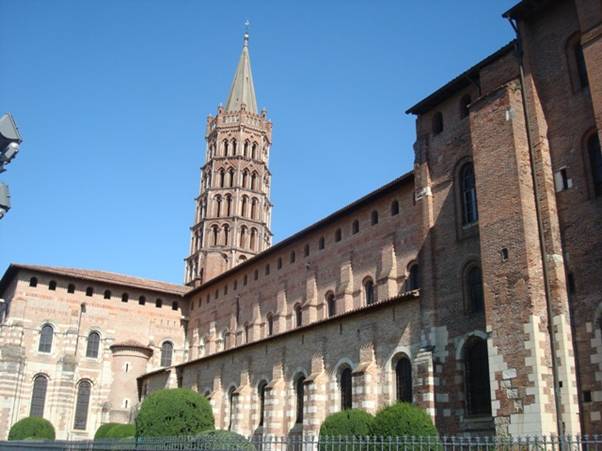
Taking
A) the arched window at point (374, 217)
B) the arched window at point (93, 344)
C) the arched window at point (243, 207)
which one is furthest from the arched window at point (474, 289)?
the arched window at point (243, 207)

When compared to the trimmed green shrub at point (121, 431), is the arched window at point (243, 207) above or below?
above

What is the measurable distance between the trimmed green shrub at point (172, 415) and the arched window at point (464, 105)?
49.8 ft

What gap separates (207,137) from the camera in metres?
68.4

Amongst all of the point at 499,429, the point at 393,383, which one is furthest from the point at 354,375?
the point at 499,429

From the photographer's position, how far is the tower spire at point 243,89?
68938 mm

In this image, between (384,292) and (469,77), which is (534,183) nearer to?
(469,77)

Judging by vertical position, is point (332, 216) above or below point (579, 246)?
above

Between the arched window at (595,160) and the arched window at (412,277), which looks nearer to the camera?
the arched window at (595,160)

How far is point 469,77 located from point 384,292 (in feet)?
34.3

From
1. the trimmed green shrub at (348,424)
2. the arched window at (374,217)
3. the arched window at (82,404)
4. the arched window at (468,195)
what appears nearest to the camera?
the trimmed green shrub at (348,424)

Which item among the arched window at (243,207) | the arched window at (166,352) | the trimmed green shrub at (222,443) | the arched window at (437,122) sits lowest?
the trimmed green shrub at (222,443)

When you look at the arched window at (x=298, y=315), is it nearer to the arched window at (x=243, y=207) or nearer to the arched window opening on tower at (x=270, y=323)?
the arched window opening on tower at (x=270, y=323)

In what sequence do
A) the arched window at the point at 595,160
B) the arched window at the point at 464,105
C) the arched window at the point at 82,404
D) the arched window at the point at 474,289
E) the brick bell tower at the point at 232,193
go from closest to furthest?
the arched window at the point at 595,160 → the arched window at the point at 474,289 → the arched window at the point at 464,105 → the arched window at the point at 82,404 → the brick bell tower at the point at 232,193

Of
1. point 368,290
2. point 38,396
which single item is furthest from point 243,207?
point 368,290
